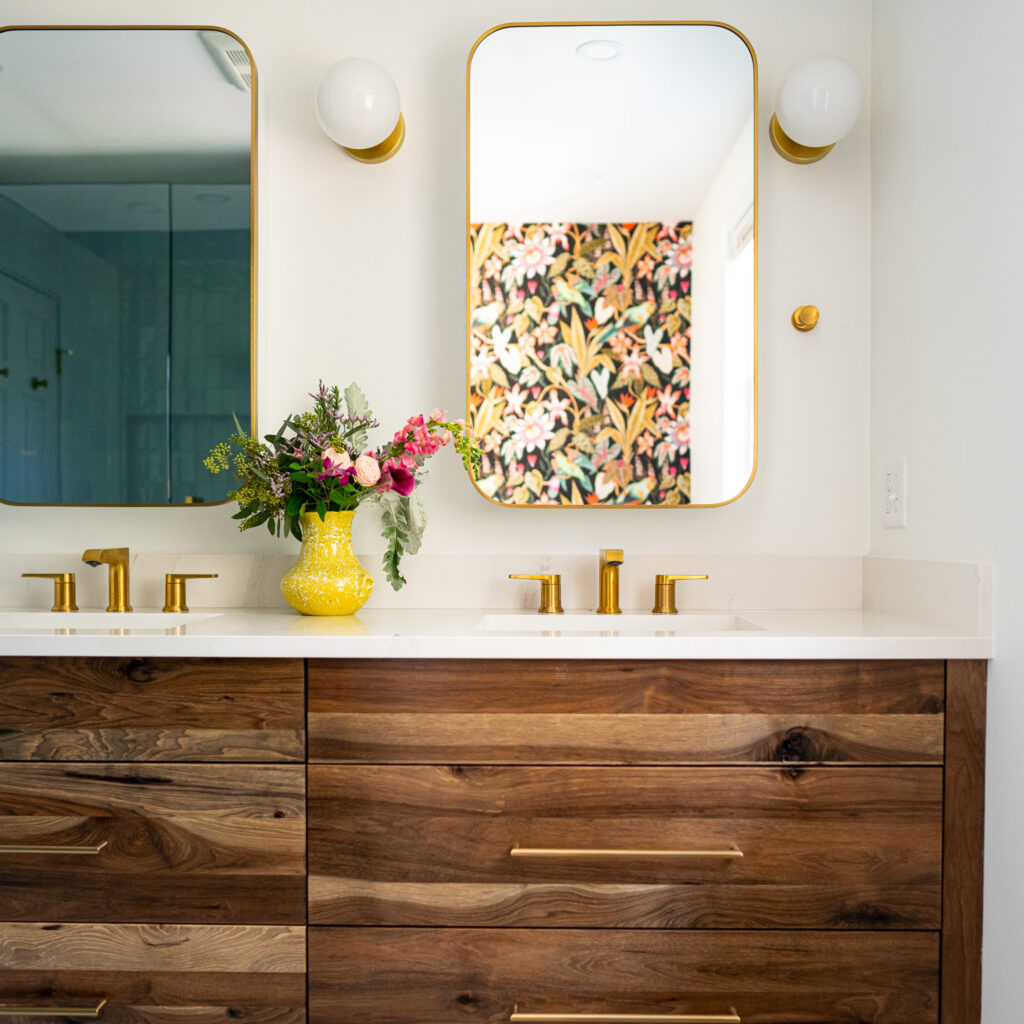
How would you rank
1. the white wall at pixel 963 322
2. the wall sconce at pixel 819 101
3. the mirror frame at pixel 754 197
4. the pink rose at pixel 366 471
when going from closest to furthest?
1. the white wall at pixel 963 322
2. the pink rose at pixel 366 471
3. the wall sconce at pixel 819 101
4. the mirror frame at pixel 754 197

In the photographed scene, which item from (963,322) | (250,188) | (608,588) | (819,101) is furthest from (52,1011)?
(819,101)

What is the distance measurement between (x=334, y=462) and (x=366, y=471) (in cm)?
6

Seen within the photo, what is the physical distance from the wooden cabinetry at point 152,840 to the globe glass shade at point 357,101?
0.95m

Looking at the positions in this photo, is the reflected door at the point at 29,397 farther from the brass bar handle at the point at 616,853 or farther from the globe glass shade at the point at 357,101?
the brass bar handle at the point at 616,853

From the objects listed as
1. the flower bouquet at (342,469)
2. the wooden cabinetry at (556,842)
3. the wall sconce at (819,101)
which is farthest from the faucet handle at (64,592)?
the wall sconce at (819,101)

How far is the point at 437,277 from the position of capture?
65.1 inches

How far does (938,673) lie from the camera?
3.82 feet

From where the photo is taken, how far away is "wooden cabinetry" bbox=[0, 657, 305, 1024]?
117 cm

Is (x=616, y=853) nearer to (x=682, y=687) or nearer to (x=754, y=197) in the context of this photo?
Answer: (x=682, y=687)

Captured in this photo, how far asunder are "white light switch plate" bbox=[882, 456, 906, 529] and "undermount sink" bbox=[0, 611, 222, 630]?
1.20 m

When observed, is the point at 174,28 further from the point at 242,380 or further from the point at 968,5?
the point at 968,5

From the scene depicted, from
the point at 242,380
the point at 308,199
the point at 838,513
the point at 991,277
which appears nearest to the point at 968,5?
the point at 991,277

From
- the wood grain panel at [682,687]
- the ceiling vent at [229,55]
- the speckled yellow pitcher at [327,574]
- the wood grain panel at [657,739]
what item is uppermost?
the ceiling vent at [229,55]

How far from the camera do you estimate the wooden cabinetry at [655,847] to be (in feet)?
3.78
